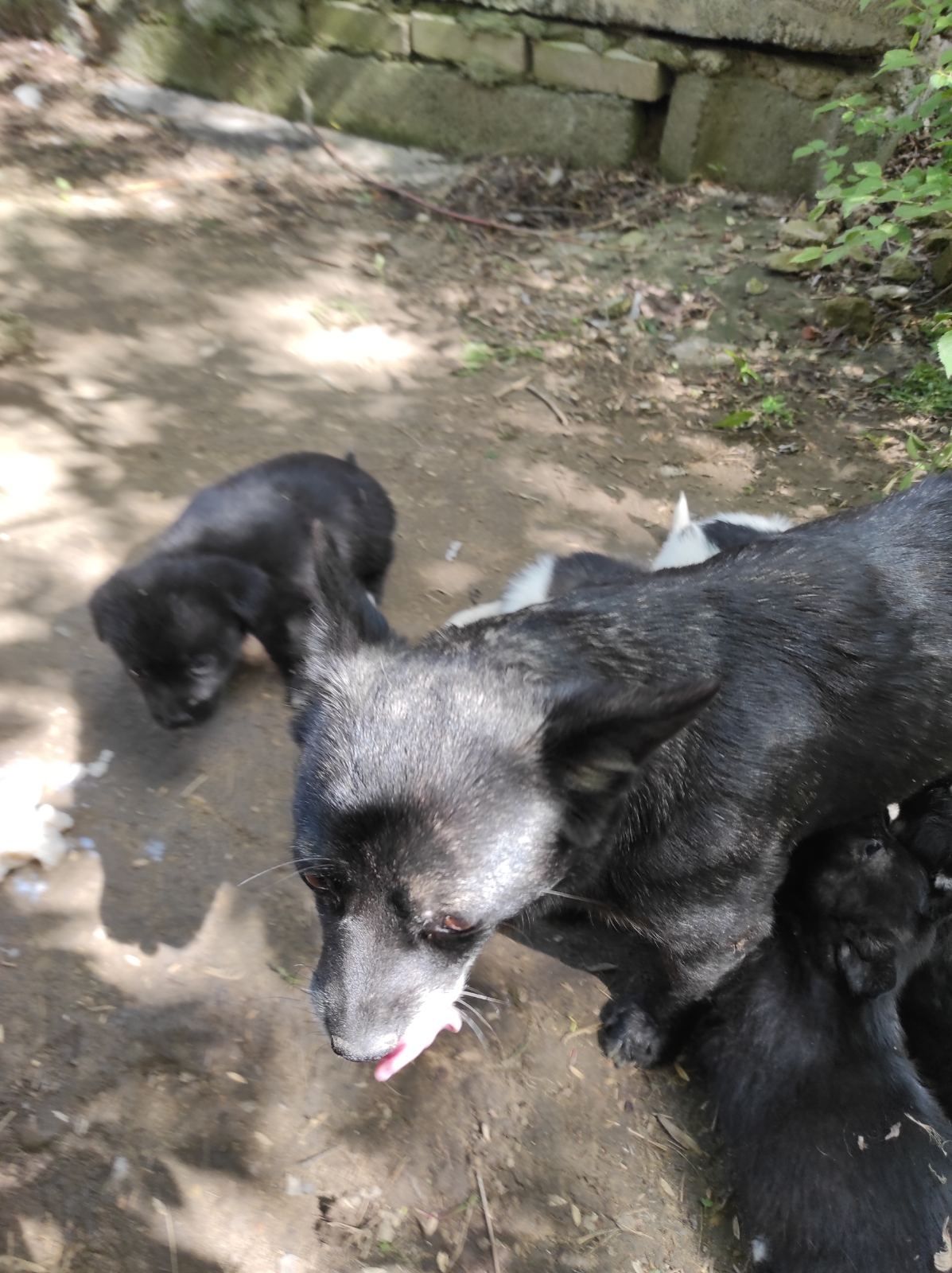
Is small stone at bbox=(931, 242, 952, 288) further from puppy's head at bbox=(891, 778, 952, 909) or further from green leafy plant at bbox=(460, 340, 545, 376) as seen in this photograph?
puppy's head at bbox=(891, 778, 952, 909)

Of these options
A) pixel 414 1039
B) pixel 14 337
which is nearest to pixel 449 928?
pixel 414 1039

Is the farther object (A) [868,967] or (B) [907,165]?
(B) [907,165]

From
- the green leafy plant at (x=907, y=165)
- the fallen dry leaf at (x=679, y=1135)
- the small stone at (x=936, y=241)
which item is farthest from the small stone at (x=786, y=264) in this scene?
the fallen dry leaf at (x=679, y=1135)

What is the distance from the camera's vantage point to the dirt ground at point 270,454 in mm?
2582

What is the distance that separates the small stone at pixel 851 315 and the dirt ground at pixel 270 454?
131 mm

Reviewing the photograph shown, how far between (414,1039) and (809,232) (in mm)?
6387

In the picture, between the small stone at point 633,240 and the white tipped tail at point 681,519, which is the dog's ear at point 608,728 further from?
the small stone at point 633,240

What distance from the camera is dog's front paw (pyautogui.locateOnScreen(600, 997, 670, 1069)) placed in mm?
3025

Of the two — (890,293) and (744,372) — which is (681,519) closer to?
(744,372)

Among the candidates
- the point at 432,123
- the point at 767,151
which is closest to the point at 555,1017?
the point at 767,151

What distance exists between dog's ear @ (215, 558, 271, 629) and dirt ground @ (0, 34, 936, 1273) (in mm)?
406

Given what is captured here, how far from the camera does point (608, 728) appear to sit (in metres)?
1.92

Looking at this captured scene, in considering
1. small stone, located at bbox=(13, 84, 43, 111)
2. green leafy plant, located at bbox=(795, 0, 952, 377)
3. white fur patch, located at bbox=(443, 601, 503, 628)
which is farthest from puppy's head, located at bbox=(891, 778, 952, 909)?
small stone, located at bbox=(13, 84, 43, 111)

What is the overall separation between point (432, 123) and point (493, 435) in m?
3.84
